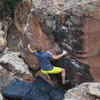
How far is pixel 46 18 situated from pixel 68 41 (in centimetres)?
99

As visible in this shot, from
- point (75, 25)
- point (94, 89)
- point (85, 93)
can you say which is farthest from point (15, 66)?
point (94, 89)

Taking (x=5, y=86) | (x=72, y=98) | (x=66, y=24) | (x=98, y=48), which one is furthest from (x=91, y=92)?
(x=5, y=86)

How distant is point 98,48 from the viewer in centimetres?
441

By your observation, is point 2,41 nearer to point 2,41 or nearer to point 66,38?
point 2,41

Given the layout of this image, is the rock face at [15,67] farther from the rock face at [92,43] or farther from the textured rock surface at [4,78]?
the rock face at [92,43]

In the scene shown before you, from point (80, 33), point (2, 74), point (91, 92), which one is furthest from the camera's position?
point (2, 74)

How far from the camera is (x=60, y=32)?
194 inches

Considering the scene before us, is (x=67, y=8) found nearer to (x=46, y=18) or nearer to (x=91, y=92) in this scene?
(x=46, y=18)

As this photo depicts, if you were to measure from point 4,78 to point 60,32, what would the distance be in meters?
2.44

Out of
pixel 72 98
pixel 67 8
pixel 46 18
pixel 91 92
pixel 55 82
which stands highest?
pixel 67 8

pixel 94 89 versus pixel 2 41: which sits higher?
pixel 94 89

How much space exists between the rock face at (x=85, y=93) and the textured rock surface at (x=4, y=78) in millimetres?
2785

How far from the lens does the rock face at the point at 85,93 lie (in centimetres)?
295

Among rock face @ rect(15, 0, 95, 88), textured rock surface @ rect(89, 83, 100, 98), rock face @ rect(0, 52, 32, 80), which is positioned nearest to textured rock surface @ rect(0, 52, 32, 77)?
rock face @ rect(0, 52, 32, 80)
